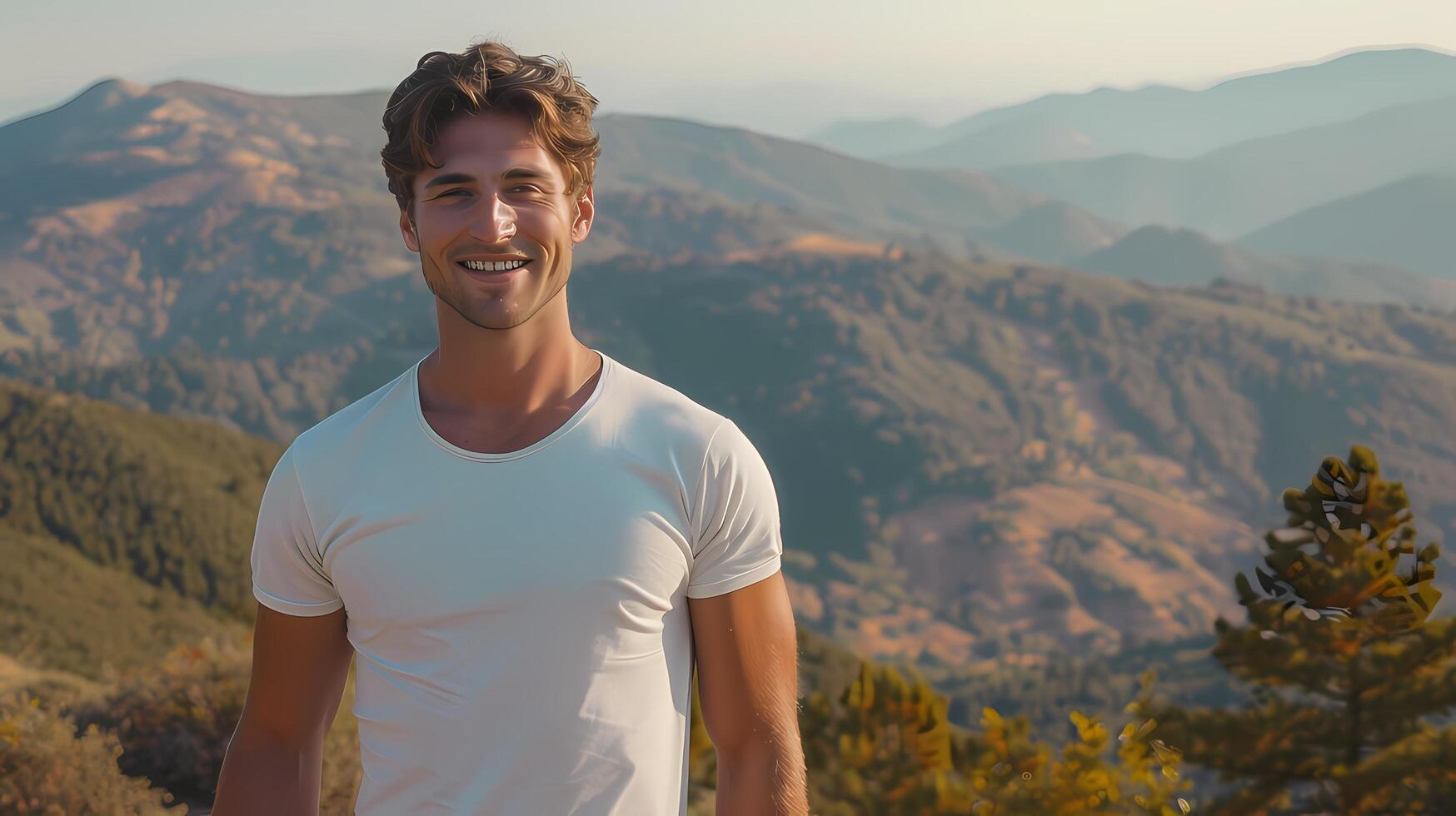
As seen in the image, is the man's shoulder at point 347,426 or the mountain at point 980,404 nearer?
the man's shoulder at point 347,426

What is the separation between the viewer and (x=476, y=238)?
187 cm

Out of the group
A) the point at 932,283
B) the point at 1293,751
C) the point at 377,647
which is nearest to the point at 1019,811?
the point at 1293,751

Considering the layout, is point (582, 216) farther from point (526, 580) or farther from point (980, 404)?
point (980, 404)

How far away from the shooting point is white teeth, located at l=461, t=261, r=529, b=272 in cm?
190

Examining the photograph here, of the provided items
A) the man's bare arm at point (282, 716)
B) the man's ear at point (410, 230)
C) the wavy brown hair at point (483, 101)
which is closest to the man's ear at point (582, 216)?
the wavy brown hair at point (483, 101)

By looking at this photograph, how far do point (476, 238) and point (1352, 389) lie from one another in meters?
177

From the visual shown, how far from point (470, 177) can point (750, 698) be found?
0.91 metres

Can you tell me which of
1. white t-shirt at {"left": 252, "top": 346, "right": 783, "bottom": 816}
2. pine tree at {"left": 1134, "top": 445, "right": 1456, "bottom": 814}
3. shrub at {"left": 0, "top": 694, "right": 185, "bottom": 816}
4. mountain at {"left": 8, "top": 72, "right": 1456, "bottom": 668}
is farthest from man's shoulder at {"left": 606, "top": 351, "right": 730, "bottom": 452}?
mountain at {"left": 8, "top": 72, "right": 1456, "bottom": 668}

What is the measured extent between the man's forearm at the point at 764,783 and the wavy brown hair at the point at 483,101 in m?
0.94

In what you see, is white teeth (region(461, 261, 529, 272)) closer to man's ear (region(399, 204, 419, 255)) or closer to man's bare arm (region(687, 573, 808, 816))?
man's ear (region(399, 204, 419, 255))

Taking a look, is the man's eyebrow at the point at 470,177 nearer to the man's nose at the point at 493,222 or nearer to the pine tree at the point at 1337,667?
the man's nose at the point at 493,222

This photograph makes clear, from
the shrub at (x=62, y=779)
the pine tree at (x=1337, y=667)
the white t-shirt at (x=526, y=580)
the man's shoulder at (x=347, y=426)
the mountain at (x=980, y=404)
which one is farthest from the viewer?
the mountain at (x=980, y=404)

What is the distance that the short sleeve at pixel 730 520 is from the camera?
1780 millimetres

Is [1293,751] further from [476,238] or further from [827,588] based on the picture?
[827,588]
